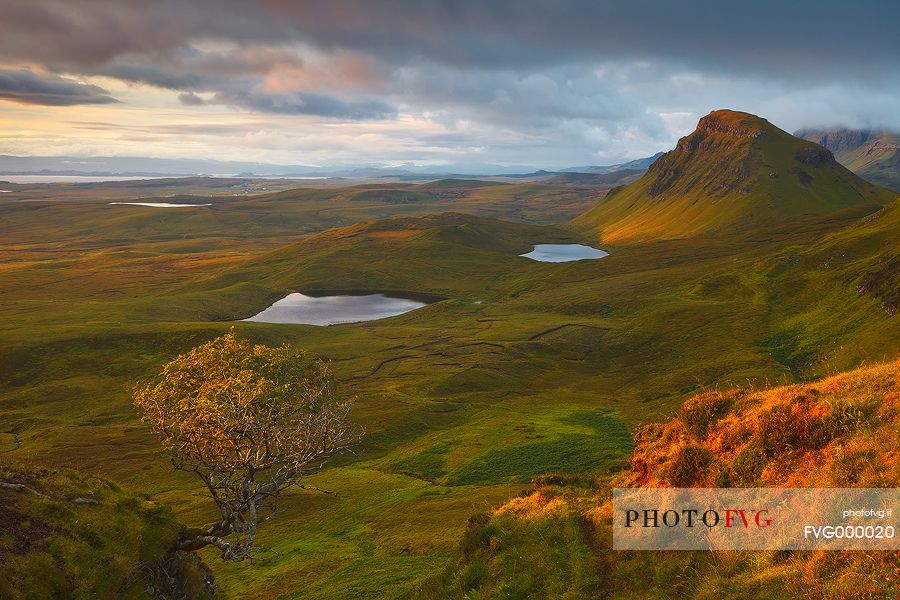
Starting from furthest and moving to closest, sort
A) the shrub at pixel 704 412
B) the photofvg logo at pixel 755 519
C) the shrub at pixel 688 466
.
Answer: the shrub at pixel 704 412 → the shrub at pixel 688 466 → the photofvg logo at pixel 755 519

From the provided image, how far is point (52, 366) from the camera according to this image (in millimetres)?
133875

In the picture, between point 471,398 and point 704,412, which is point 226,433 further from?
point 471,398

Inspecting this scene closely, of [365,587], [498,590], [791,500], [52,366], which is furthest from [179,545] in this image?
[52,366]

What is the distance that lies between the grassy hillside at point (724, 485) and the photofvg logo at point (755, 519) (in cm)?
54

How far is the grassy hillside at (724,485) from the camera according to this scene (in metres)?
19.7

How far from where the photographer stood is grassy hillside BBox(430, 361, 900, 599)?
19.7 metres

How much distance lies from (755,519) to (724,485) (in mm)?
3377

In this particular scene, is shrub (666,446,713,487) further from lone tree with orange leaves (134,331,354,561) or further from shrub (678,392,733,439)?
lone tree with orange leaves (134,331,354,561)

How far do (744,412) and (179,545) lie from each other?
35568 millimetres

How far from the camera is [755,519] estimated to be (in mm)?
23375

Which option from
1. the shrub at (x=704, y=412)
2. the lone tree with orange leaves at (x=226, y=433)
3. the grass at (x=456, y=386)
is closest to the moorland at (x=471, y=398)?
the grass at (x=456, y=386)

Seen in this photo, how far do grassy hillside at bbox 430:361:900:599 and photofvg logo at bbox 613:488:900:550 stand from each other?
0.54 m

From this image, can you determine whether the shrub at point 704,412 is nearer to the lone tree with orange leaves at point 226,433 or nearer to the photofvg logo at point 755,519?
the photofvg logo at point 755,519

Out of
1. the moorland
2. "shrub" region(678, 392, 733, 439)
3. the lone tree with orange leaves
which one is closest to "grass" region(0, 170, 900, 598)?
the moorland
